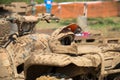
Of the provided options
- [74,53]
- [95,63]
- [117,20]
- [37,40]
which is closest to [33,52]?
[37,40]

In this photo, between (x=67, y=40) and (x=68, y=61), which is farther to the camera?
(x=67, y=40)

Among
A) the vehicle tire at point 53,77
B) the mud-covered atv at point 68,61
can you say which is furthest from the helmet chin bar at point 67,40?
the vehicle tire at point 53,77

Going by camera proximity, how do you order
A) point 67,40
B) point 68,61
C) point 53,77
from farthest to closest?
point 67,40, point 53,77, point 68,61

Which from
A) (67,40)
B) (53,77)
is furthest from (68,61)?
(67,40)

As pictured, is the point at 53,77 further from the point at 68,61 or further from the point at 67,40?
the point at 67,40

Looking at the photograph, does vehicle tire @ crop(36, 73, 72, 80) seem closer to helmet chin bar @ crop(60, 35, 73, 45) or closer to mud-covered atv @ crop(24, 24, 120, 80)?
mud-covered atv @ crop(24, 24, 120, 80)

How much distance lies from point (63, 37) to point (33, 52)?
0.50m

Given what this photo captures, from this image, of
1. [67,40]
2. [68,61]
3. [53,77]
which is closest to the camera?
[68,61]

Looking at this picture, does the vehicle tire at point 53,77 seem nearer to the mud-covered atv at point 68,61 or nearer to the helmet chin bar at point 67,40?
the mud-covered atv at point 68,61

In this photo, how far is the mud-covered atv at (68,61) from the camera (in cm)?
572

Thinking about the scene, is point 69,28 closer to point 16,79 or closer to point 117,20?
point 16,79

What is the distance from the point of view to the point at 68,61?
220 inches

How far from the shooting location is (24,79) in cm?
612

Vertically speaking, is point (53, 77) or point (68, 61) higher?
point (68, 61)
